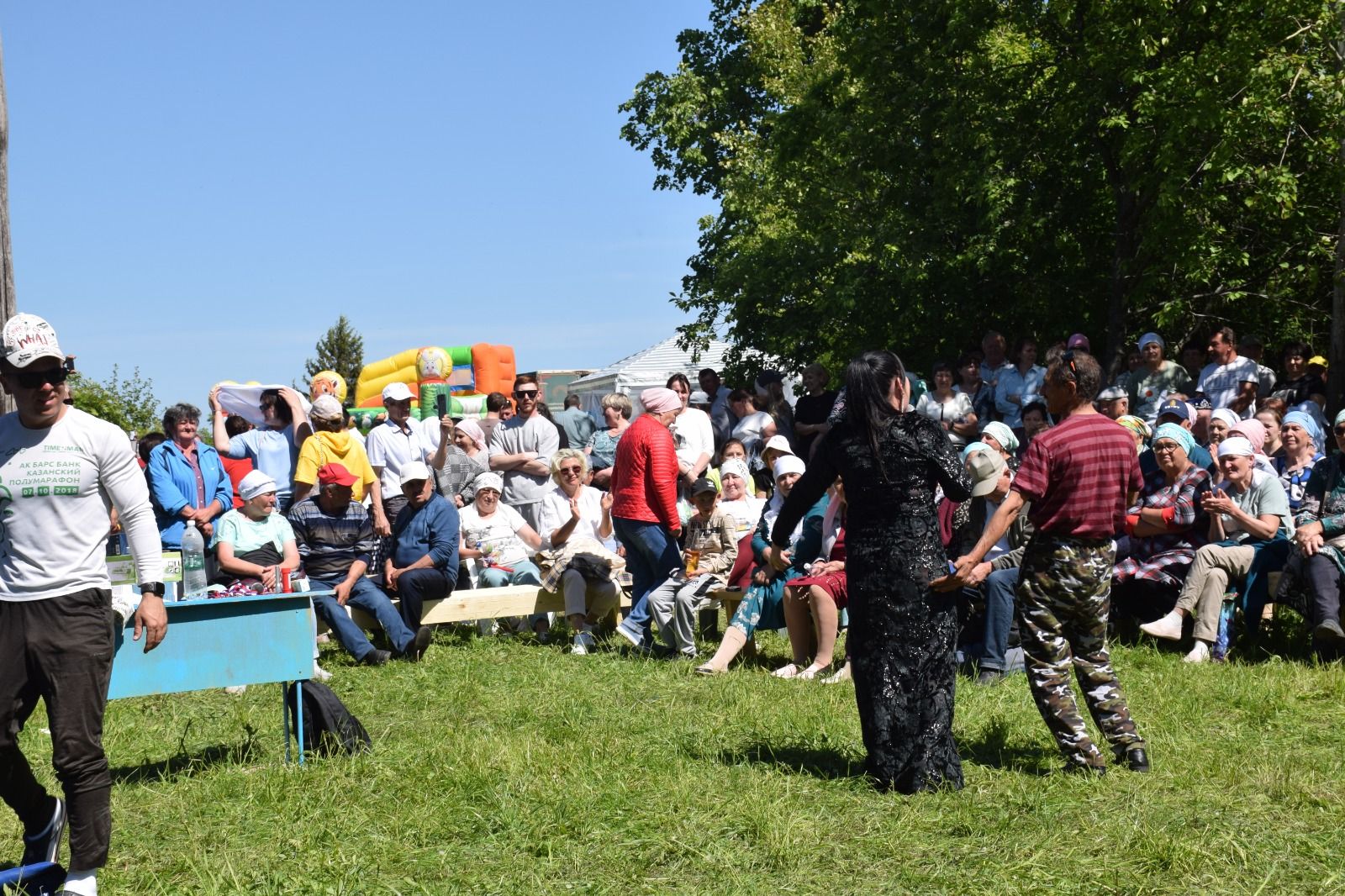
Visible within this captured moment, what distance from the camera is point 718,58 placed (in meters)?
28.7

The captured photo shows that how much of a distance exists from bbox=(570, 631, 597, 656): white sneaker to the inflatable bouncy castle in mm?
→ 6513

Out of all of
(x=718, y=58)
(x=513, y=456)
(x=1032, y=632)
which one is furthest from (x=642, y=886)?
(x=718, y=58)

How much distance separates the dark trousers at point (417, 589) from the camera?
393 inches

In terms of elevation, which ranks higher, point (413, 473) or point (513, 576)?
→ point (413, 473)

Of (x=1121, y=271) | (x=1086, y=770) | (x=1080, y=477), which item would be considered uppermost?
(x=1121, y=271)

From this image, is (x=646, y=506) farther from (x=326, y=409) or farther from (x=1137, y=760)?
(x=1137, y=760)

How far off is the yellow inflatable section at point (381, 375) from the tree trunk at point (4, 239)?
61.5 feet

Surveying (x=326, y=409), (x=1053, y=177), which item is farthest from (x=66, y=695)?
(x=1053, y=177)

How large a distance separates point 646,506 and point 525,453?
2328mm

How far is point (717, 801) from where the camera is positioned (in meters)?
5.63

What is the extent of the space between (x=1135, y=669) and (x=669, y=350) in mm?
29231

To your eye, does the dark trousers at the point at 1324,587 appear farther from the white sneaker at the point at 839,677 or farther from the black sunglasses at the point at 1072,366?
the black sunglasses at the point at 1072,366

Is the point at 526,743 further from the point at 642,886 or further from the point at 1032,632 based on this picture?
the point at 1032,632


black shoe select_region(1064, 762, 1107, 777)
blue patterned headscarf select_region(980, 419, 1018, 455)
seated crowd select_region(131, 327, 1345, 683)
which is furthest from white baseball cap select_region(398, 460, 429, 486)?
black shoe select_region(1064, 762, 1107, 777)
